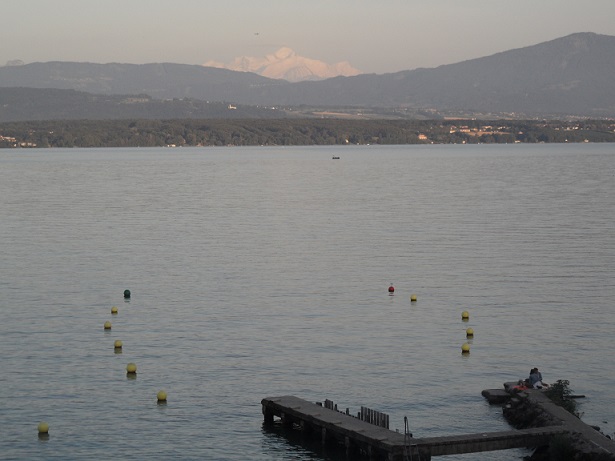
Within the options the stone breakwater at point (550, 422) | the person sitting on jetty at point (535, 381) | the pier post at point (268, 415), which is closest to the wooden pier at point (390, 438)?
the stone breakwater at point (550, 422)

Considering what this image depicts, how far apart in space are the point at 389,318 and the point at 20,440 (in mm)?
17421

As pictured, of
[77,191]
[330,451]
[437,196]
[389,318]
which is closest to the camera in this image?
[330,451]

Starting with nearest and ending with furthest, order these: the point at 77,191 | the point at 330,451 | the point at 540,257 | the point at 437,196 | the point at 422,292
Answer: the point at 330,451
the point at 422,292
the point at 540,257
the point at 437,196
the point at 77,191

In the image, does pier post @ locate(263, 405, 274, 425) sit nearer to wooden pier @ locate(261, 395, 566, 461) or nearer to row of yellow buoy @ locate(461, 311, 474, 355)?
wooden pier @ locate(261, 395, 566, 461)

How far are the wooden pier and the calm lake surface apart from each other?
2.21 feet

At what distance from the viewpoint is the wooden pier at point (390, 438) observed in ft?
79.3

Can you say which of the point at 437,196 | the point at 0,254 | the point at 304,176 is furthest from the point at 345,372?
the point at 304,176

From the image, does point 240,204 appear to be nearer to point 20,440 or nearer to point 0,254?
point 0,254

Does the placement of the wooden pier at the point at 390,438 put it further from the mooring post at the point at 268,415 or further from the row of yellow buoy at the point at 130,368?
the row of yellow buoy at the point at 130,368

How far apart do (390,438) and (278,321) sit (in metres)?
A: 15.9

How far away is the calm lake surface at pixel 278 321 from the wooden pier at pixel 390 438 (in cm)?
67

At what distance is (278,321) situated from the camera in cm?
4016

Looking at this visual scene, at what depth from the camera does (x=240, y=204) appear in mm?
95062

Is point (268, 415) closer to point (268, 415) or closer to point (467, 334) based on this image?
point (268, 415)
